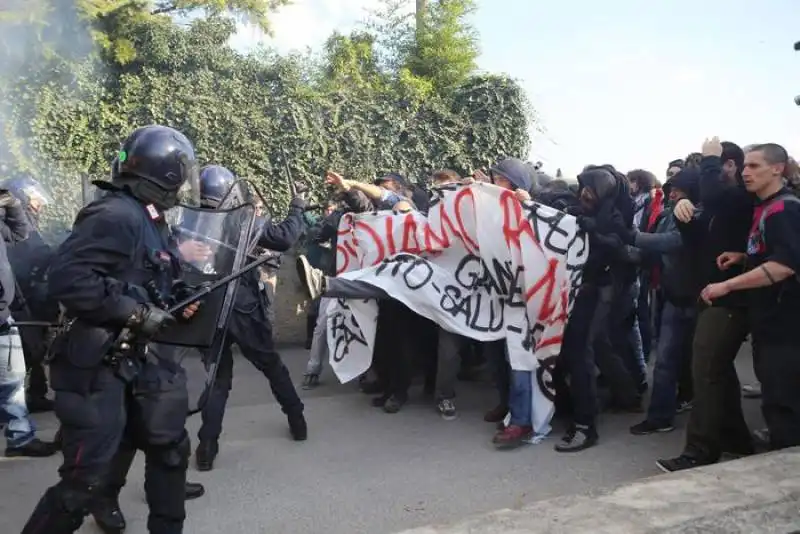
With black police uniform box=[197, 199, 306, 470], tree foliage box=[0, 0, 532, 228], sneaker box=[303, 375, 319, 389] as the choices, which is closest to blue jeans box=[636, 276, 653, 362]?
sneaker box=[303, 375, 319, 389]

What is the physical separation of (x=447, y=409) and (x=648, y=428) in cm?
141

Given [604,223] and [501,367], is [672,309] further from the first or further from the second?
[501,367]

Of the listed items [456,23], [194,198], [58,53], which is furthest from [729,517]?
[456,23]

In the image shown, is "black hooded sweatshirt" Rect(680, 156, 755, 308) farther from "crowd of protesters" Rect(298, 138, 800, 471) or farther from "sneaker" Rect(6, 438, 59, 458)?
"sneaker" Rect(6, 438, 59, 458)

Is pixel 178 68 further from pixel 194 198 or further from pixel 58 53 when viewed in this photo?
pixel 194 198

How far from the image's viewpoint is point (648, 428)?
200 inches

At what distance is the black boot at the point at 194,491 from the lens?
13.5 ft

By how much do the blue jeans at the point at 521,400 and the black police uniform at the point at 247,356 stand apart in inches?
56.4

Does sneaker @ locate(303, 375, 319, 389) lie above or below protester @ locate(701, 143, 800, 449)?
below

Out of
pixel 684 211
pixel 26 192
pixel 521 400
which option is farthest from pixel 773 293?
pixel 26 192

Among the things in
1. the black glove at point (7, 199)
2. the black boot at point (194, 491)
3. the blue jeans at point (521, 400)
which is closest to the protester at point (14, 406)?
the black glove at point (7, 199)

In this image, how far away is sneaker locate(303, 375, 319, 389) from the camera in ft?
22.1

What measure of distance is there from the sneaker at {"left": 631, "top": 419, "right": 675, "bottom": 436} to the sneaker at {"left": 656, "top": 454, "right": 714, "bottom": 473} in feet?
2.44

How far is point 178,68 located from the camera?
10.9m
